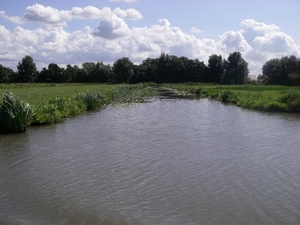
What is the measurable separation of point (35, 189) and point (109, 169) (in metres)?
2.38

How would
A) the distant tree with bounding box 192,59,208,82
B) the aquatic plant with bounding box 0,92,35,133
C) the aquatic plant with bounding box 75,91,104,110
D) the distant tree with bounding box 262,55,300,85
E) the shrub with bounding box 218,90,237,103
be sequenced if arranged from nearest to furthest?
the aquatic plant with bounding box 0,92,35,133
the aquatic plant with bounding box 75,91,104,110
the shrub with bounding box 218,90,237,103
the distant tree with bounding box 262,55,300,85
the distant tree with bounding box 192,59,208,82

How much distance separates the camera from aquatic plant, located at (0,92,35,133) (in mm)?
16297

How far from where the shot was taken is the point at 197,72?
346 feet

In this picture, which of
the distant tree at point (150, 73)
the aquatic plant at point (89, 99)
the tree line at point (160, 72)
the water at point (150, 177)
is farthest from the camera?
the distant tree at point (150, 73)

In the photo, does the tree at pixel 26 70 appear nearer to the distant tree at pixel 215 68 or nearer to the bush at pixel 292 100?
the distant tree at pixel 215 68

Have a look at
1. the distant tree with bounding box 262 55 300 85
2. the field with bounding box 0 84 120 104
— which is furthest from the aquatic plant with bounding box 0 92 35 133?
the distant tree with bounding box 262 55 300 85

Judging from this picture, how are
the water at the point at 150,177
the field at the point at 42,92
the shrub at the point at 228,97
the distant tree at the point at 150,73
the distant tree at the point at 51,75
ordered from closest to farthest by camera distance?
the water at the point at 150,177, the field at the point at 42,92, the shrub at the point at 228,97, the distant tree at the point at 51,75, the distant tree at the point at 150,73

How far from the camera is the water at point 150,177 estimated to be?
270 inches

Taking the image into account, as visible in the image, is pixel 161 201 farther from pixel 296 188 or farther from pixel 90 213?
pixel 296 188

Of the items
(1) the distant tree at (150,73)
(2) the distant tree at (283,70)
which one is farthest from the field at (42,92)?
(1) the distant tree at (150,73)

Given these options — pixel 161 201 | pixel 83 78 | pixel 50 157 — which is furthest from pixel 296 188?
pixel 83 78

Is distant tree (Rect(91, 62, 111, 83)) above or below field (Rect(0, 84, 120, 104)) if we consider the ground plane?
above

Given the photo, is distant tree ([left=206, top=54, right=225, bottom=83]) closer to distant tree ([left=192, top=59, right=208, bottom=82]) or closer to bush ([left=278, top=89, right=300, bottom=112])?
distant tree ([left=192, top=59, right=208, bottom=82])

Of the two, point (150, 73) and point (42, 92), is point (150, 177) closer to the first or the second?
point (42, 92)
